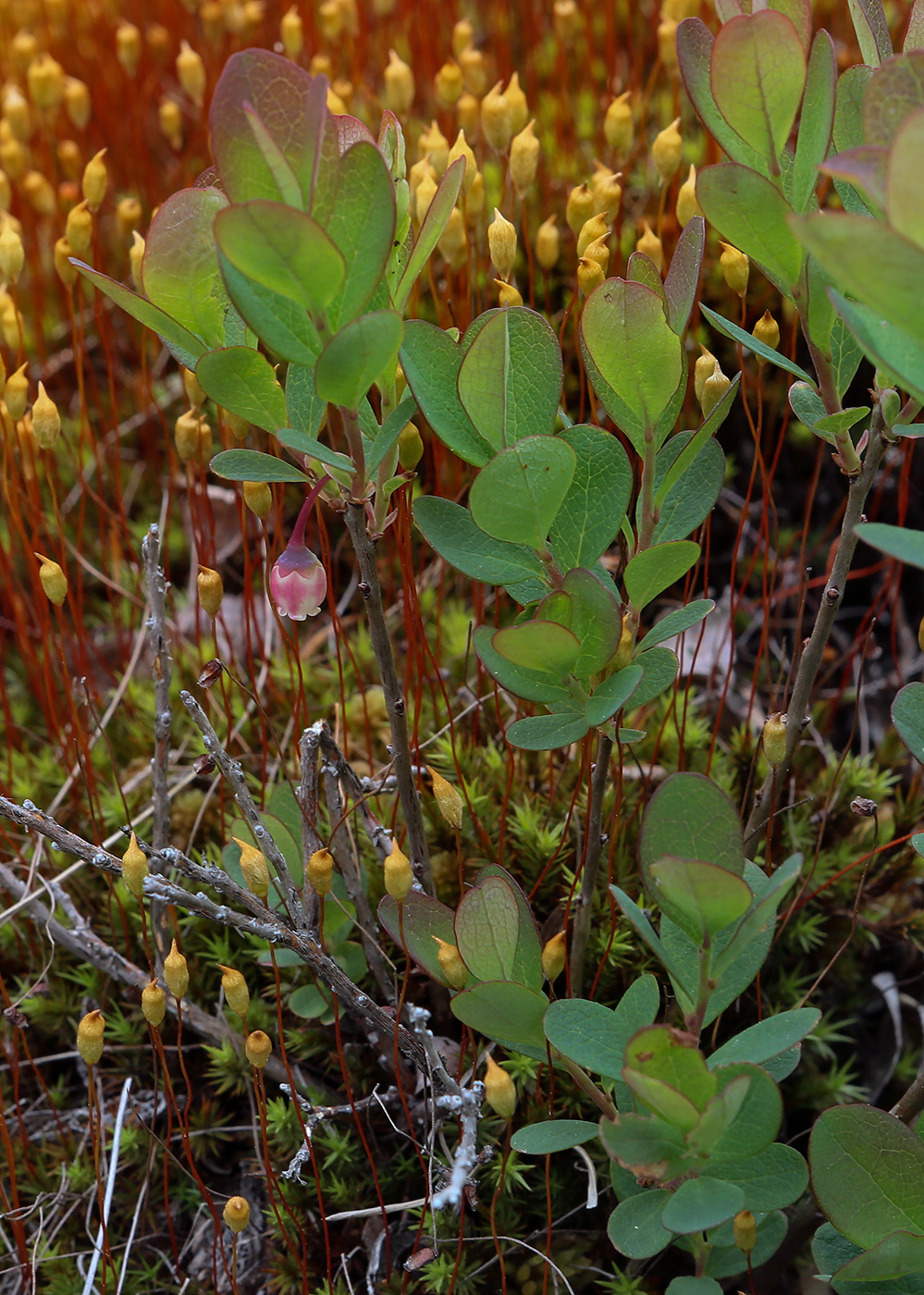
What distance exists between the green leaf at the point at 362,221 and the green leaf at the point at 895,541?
1.12 feet

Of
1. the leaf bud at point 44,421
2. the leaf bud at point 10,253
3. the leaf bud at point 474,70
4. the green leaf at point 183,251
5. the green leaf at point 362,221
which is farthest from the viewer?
the leaf bud at point 474,70

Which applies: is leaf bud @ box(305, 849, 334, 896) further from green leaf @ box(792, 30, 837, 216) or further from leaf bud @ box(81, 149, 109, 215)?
leaf bud @ box(81, 149, 109, 215)

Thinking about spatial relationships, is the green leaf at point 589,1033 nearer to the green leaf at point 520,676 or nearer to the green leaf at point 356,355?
the green leaf at point 520,676

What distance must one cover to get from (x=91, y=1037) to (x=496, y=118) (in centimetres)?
108

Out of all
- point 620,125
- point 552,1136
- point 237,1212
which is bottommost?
point 237,1212

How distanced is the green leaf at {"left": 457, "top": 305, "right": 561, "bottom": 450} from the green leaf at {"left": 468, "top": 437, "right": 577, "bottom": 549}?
3 cm

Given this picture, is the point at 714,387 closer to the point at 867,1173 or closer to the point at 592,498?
the point at 592,498

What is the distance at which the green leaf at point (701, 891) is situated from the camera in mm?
611

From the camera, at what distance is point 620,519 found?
77cm

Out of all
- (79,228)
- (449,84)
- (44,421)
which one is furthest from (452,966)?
(449,84)

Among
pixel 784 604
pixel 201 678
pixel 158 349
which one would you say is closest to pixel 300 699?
pixel 201 678

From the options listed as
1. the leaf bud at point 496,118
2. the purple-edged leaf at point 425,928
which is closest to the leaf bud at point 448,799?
the purple-edged leaf at point 425,928

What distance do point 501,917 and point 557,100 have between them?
1732 mm

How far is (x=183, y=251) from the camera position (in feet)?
2.50
